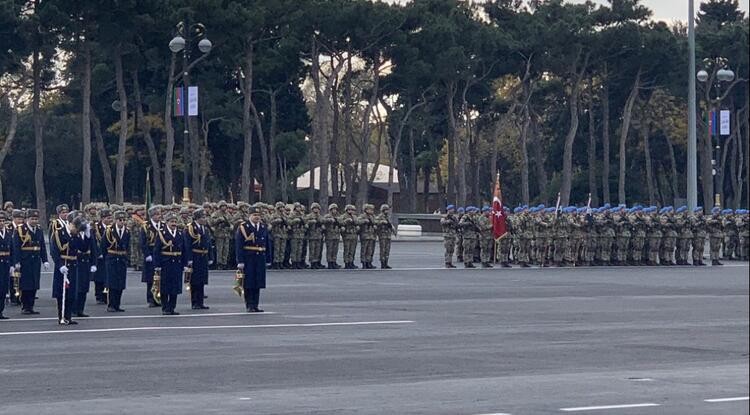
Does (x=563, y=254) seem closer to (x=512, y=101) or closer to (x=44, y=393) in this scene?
(x=44, y=393)

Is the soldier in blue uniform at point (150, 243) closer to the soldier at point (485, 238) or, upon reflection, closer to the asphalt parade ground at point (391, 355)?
the asphalt parade ground at point (391, 355)

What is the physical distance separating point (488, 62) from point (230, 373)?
6662 cm

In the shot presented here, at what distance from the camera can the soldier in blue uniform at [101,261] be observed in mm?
24000

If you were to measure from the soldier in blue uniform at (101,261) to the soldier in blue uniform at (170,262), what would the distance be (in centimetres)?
130

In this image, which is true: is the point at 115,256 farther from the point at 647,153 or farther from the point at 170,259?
the point at 647,153

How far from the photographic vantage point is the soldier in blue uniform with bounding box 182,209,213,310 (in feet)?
76.1

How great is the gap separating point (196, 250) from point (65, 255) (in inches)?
111

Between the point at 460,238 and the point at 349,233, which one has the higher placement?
the point at 349,233

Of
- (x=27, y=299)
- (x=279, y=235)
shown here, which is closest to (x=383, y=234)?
(x=279, y=235)

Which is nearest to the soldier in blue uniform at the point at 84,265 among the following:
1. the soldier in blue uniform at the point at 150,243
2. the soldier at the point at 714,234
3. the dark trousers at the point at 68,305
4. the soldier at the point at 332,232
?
the dark trousers at the point at 68,305

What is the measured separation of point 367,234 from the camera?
37125 mm

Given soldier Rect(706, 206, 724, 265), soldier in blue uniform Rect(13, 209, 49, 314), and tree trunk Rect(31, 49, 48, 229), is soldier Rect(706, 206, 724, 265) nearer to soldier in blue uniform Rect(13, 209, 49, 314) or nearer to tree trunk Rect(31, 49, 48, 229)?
soldier in blue uniform Rect(13, 209, 49, 314)

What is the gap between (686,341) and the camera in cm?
1822

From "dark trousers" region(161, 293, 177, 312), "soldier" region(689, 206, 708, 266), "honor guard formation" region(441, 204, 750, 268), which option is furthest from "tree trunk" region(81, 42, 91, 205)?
"dark trousers" region(161, 293, 177, 312)
